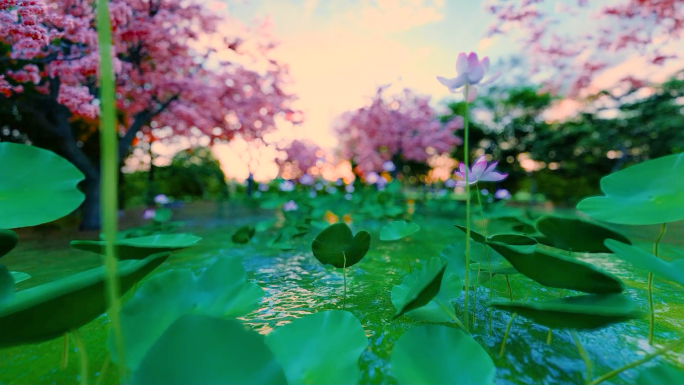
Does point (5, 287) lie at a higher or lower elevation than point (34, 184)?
lower

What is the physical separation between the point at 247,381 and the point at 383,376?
0.57ft

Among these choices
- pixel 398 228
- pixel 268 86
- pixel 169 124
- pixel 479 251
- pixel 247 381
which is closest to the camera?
pixel 247 381

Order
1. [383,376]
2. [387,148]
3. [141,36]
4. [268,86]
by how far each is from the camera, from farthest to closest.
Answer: [387,148] < [268,86] < [141,36] < [383,376]

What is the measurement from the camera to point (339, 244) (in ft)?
1.70

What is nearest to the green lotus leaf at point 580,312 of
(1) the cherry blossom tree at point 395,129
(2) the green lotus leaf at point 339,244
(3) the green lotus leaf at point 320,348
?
(3) the green lotus leaf at point 320,348

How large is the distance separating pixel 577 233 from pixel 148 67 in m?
3.01

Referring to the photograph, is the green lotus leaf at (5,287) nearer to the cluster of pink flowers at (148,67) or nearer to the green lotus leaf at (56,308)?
the green lotus leaf at (56,308)

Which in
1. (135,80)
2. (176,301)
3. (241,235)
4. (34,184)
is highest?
(135,80)

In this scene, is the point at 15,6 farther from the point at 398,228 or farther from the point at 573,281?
the point at 573,281

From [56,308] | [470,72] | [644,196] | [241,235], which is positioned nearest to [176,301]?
[56,308]

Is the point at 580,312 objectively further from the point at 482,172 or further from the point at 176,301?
the point at 176,301


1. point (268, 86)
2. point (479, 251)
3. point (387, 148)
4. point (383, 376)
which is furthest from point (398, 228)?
point (387, 148)

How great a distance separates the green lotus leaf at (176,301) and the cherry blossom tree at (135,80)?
1.04 metres

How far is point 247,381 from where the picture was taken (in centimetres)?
24
